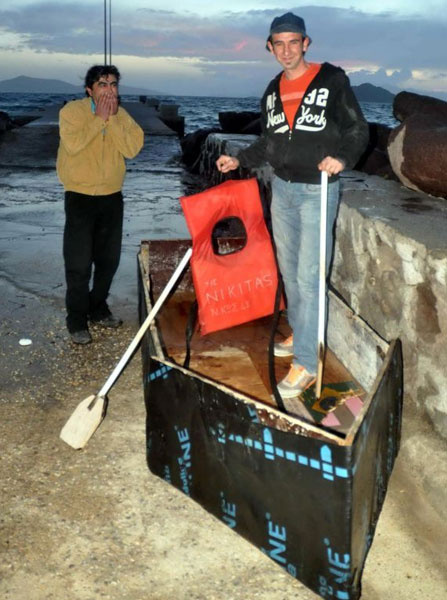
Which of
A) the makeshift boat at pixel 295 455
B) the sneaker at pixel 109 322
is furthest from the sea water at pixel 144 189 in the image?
the makeshift boat at pixel 295 455

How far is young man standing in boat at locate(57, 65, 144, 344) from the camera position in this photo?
457 cm

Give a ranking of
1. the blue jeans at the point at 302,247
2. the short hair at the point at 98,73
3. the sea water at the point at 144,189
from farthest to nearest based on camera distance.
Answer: the sea water at the point at 144,189 < the short hair at the point at 98,73 < the blue jeans at the point at 302,247

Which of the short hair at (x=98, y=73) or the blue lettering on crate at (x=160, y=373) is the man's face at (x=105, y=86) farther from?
the blue lettering on crate at (x=160, y=373)

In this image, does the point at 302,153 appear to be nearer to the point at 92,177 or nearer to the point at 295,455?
the point at 295,455

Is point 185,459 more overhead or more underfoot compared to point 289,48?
more underfoot

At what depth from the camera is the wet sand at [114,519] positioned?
8.74ft

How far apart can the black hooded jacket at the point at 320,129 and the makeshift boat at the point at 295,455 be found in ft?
2.80

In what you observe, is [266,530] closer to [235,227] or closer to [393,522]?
[393,522]

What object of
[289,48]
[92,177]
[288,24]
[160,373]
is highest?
[288,24]

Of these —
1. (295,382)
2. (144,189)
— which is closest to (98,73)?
(295,382)

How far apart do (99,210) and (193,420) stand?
96.6 inches

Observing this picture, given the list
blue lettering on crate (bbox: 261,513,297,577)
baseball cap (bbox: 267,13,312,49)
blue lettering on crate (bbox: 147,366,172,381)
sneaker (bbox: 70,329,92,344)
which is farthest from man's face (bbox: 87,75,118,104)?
blue lettering on crate (bbox: 261,513,297,577)

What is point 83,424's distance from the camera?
355 centimetres

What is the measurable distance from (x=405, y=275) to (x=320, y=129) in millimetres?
930
